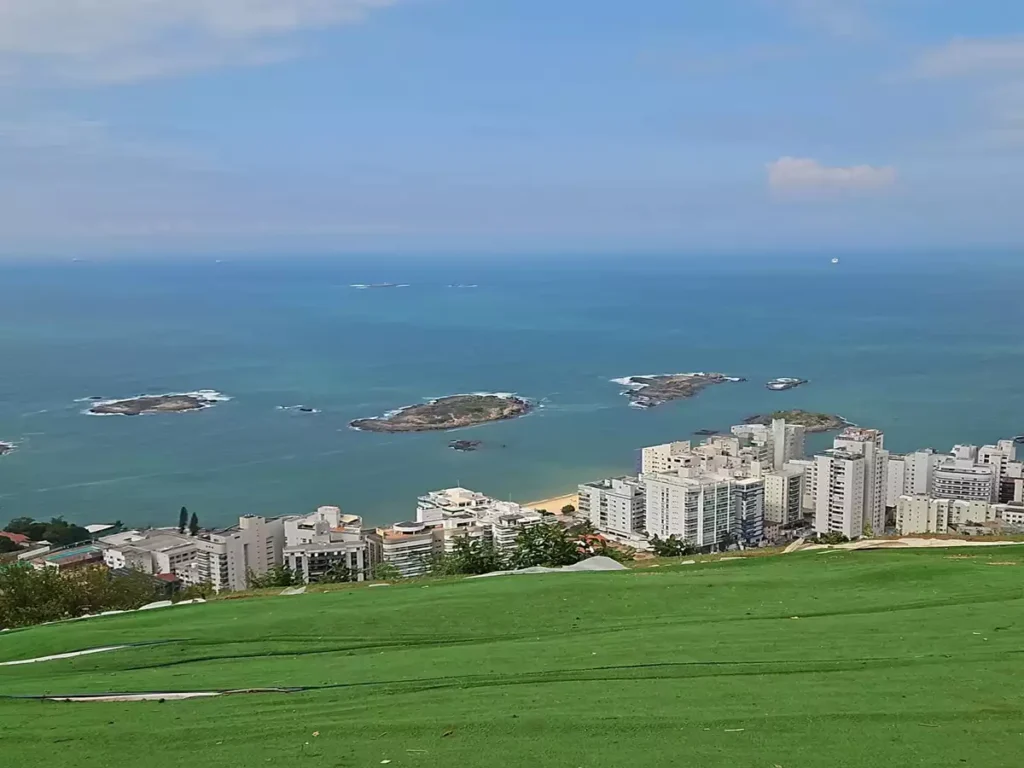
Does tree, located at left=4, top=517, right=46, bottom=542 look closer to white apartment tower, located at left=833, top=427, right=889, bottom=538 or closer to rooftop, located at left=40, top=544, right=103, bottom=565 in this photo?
rooftop, located at left=40, top=544, right=103, bottom=565

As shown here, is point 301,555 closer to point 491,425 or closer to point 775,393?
point 491,425

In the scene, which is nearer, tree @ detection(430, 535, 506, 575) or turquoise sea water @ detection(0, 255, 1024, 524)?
tree @ detection(430, 535, 506, 575)

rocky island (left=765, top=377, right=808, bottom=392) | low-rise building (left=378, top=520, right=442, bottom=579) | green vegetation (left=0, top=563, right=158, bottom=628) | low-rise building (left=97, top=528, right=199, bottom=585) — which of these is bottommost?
low-rise building (left=97, top=528, right=199, bottom=585)

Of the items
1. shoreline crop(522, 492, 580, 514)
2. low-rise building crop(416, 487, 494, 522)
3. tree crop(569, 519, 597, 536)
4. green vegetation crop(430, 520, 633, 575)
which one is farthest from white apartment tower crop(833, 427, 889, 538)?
green vegetation crop(430, 520, 633, 575)

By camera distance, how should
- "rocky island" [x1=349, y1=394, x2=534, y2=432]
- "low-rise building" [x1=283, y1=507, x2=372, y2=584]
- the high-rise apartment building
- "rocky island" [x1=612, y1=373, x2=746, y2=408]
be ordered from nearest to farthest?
"low-rise building" [x1=283, y1=507, x2=372, y2=584]
the high-rise apartment building
"rocky island" [x1=349, y1=394, x2=534, y2=432]
"rocky island" [x1=612, y1=373, x2=746, y2=408]

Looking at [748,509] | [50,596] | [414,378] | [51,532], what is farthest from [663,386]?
[50,596]

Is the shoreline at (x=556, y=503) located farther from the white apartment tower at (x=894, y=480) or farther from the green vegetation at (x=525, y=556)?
the green vegetation at (x=525, y=556)

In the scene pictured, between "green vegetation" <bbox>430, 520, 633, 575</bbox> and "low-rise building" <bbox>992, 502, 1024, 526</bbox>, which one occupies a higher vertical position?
"green vegetation" <bbox>430, 520, 633, 575</bbox>
